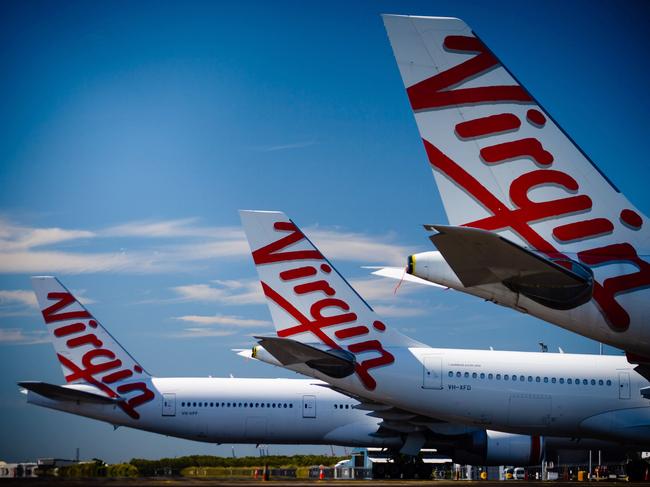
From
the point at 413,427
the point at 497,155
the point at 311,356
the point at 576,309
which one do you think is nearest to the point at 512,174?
the point at 497,155

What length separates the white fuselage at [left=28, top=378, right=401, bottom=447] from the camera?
36.1m

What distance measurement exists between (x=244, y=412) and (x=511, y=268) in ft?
88.7

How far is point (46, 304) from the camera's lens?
130 ft

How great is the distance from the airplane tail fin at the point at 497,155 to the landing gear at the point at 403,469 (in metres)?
22.4

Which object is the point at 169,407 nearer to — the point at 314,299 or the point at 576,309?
the point at 314,299

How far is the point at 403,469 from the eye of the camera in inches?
1320

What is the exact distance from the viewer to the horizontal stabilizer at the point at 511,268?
10.4 meters

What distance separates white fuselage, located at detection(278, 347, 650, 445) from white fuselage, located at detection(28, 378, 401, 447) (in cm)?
810

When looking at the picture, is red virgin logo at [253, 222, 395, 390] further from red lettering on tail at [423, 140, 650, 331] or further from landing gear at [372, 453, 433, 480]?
red lettering on tail at [423, 140, 650, 331]

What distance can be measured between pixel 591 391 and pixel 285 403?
1367 centimetres

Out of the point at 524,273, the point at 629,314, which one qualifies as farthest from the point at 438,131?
the point at 629,314

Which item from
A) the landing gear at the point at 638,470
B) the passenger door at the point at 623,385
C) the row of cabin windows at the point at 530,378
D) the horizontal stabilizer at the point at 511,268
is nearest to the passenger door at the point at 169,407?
the row of cabin windows at the point at 530,378

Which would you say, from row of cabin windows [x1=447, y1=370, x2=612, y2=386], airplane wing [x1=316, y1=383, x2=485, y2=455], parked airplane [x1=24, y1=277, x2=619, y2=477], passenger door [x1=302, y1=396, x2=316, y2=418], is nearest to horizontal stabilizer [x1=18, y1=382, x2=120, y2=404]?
parked airplane [x1=24, y1=277, x2=619, y2=477]

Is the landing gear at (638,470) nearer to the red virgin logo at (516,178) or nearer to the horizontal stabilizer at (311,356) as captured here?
the horizontal stabilizer at (311,356)
